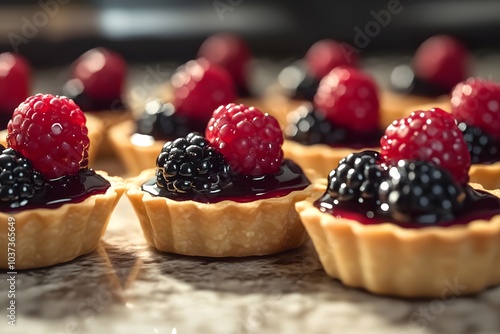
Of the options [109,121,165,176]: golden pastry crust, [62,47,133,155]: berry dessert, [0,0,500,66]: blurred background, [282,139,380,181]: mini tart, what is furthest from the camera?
[0,0,500,66]: blurred background


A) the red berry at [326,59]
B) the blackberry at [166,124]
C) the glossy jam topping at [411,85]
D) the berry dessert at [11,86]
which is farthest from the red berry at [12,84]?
the glossy jam topping at [411,85]

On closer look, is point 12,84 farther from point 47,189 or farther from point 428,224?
point 428,224

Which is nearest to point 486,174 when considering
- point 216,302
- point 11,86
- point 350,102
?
point 350,102

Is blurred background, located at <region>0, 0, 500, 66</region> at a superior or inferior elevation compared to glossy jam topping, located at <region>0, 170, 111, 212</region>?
superior

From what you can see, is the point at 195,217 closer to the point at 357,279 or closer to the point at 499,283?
the point at 357,279

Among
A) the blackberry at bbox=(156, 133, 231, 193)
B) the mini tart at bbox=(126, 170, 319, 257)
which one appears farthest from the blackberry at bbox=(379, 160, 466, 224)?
the blackberry at bbox=(156, 133, 231, 193)

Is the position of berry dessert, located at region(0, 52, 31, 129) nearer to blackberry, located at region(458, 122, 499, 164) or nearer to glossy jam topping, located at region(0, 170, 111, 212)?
glossy jam topping, located at region(0, 170, 111, 212)
